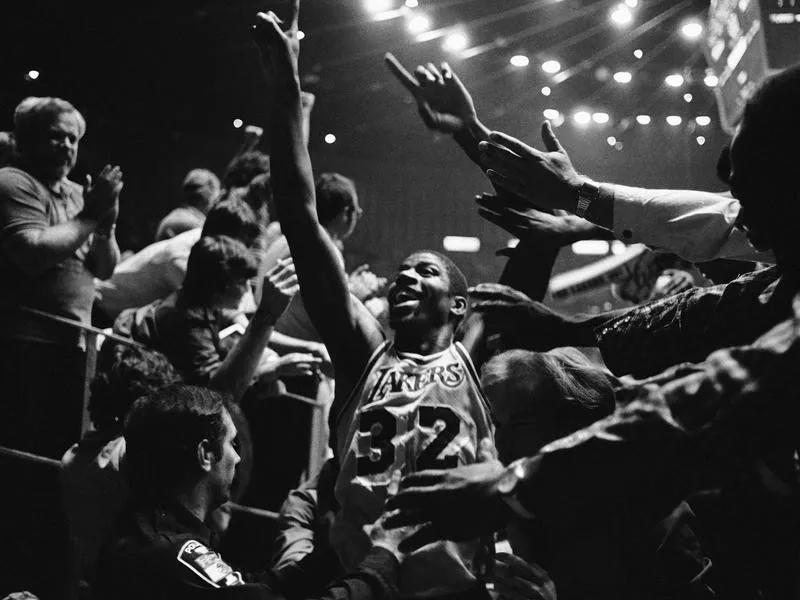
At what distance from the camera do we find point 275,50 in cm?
312

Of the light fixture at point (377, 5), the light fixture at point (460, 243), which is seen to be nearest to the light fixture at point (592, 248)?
the light fixture at point (460, 243)

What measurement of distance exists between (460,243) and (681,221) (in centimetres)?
1170

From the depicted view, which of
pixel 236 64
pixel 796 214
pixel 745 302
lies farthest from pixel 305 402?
pixel 236 64

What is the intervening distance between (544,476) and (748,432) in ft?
0.98

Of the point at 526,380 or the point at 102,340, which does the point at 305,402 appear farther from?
the point at 526,380

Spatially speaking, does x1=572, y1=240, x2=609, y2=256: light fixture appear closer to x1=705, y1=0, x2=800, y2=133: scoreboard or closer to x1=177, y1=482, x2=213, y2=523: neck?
x1=705, y1=0, x2=800, y2=133: scoreboard

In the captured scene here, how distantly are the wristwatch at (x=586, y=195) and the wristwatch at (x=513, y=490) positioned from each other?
1.00 metres

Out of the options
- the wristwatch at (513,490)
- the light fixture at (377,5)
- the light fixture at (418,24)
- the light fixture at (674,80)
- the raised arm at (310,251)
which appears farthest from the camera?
the light fixture at (674,80)

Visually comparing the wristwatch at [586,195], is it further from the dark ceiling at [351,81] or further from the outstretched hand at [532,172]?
the dark ceiling at [351,81]

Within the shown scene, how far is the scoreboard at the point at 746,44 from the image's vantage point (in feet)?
19.6

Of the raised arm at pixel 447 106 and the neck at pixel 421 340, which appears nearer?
the neck at pixel 421 340

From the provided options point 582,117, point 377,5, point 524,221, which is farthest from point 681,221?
point 582,117

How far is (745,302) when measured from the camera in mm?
1729

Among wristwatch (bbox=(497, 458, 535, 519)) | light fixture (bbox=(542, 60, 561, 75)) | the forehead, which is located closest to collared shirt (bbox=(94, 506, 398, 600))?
wristwatch (bbox=(497, 458, 535, 519))
